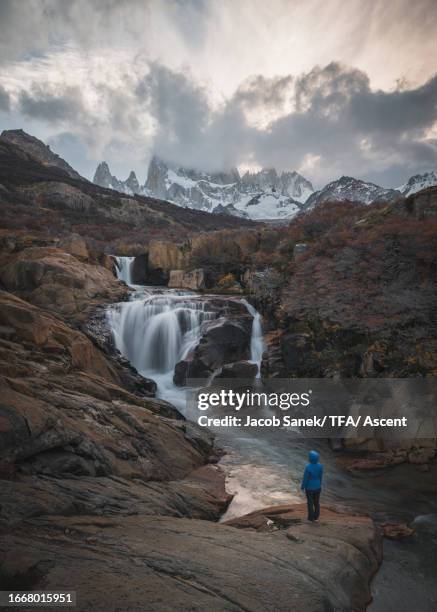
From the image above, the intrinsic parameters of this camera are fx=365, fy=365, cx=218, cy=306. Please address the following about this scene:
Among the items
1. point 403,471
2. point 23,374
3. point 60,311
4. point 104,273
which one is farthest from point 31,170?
point 403,471

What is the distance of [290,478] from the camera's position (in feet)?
40.3

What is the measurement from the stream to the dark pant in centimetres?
156

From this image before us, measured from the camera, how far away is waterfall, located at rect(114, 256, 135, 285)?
120ft

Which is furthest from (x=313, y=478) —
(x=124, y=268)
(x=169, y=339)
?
(x=124, y=268)

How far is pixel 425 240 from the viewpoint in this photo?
1978 centimetres

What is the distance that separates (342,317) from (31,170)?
71699mm

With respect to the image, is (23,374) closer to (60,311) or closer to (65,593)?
(65,593)

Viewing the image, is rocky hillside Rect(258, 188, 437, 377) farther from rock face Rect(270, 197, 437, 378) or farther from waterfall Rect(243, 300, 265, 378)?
waterfall Rect(243, 300, 265, 378)

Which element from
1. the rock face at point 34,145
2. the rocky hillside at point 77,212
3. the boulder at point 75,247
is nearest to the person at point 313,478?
the boulder at point 75,247

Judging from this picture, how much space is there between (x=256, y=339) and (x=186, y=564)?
1819 centimetres

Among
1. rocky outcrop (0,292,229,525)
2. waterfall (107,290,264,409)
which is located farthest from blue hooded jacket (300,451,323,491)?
waterfall (107,290,264,409)

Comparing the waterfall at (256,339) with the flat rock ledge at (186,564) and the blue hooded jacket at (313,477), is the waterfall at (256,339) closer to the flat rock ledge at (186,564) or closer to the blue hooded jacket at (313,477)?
the blue hooded jacket at (313,477)

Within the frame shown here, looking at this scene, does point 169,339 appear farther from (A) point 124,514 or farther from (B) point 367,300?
(A) point 124,514

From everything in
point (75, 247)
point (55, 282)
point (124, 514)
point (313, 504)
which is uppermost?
point (75, 247)
